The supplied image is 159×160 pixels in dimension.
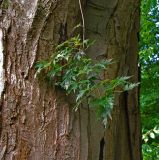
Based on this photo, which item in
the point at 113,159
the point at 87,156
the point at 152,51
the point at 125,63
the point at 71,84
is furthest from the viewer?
the point at 152,51

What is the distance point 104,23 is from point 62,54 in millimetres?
428

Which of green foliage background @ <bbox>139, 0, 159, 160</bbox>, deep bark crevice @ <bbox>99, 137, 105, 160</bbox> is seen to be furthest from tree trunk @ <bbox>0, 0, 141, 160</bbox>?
green foliage background @ <bbox>139, 0, 159, 160</bbox>

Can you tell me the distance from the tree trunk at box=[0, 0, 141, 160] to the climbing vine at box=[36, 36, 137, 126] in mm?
55

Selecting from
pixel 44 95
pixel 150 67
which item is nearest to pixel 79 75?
pixel 44 95

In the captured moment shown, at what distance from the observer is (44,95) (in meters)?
1.39

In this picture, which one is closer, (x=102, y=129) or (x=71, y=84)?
(x=71, y=84)

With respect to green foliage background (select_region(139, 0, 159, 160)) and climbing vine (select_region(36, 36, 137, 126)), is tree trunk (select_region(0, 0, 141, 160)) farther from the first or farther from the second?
green foliage background (select_region(139, 0, 159, 160))

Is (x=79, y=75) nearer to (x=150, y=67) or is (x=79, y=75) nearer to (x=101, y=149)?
(x=101, y=149)

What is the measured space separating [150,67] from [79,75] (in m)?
3.02

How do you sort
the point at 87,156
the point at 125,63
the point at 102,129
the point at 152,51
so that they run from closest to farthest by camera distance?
the point at 87,156, the point at 102,129, the point at 125,63, the point at 152,51

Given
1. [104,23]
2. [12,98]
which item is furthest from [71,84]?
[104,23]

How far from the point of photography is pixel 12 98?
4.43 feet

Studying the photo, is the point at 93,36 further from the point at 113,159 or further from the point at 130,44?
the point at 113,159

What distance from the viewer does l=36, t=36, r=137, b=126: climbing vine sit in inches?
46.5
